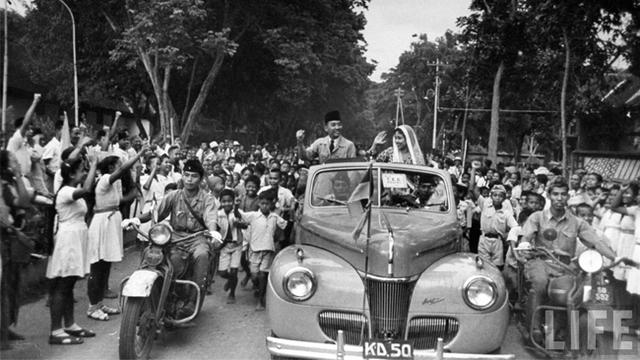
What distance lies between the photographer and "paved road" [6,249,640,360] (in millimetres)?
5539

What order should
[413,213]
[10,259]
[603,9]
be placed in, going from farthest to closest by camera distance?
[603,9]
[413,213]
[10,259]

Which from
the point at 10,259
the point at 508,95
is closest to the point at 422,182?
the point at 10,259

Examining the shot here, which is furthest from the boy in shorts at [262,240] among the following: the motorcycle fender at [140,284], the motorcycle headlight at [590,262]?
the motorcycle headlight at [590,262]

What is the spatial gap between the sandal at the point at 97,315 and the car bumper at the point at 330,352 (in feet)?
9.47

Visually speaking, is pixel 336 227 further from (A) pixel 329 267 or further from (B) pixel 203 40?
(B) pixel 203 40

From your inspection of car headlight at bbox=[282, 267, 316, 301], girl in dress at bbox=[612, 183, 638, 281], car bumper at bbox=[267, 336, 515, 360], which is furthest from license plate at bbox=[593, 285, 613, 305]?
car headlight at bbox=[282, 267, 316, 301]

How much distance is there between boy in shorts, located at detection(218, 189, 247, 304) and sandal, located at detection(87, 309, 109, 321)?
5.18ft

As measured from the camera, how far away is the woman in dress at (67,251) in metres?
5.62

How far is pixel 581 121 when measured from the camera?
31219 millimetres

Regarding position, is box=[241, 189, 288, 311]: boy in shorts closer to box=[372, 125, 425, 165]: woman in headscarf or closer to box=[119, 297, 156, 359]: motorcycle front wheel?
box=[372, 125, 425, 165]: woman in headscarf

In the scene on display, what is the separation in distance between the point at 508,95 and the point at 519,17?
16.6 metres

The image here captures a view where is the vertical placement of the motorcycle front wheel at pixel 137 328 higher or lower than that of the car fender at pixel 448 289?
lower

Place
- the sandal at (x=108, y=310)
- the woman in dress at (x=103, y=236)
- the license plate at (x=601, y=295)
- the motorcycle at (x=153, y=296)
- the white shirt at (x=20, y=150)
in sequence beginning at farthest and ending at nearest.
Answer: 1. the white shirt at (x=20, y=150)
2. the sandal at (x=108, y=310)
3. the woman in dress at (x=103, y=236)
4. the license plate at (x=601, y=295)
5. the motorcycle at (x=153, y=296)

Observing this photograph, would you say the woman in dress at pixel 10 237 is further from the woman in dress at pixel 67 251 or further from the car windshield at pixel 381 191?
the car windshield at pixel 381 191
